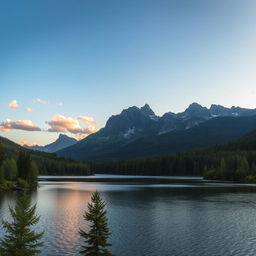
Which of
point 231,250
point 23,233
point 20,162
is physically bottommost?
point 231,250

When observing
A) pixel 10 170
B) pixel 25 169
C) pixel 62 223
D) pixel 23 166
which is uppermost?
pixel 23 166

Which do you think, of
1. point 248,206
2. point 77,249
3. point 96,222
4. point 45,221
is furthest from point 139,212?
point 96,222

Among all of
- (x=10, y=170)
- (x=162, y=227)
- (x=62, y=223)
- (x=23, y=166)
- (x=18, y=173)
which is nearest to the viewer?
(x=162, y=227)

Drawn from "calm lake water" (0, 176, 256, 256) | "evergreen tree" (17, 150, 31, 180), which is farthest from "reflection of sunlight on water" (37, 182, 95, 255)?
"evergreen tree" (17, 150, 31, 180)

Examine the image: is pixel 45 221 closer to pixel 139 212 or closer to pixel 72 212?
pixel 72 212

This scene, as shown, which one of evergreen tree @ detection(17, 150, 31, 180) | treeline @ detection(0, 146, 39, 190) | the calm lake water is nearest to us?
the calm lake water

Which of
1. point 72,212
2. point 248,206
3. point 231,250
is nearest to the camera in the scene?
point 231,250

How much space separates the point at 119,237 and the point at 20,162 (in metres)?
120

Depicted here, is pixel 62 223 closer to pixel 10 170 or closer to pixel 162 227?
pixel 162 227

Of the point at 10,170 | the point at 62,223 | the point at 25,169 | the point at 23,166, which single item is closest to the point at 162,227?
the point at 62,223

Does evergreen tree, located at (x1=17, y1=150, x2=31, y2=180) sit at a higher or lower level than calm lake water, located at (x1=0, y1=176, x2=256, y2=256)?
higher

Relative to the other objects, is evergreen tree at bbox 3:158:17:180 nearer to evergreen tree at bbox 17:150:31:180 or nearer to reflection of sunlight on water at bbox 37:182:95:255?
evergreen tree at bbox 17:150:31:180

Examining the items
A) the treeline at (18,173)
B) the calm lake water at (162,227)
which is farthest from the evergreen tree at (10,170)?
the calm lake water at (162,227)

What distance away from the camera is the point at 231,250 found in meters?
53.1
